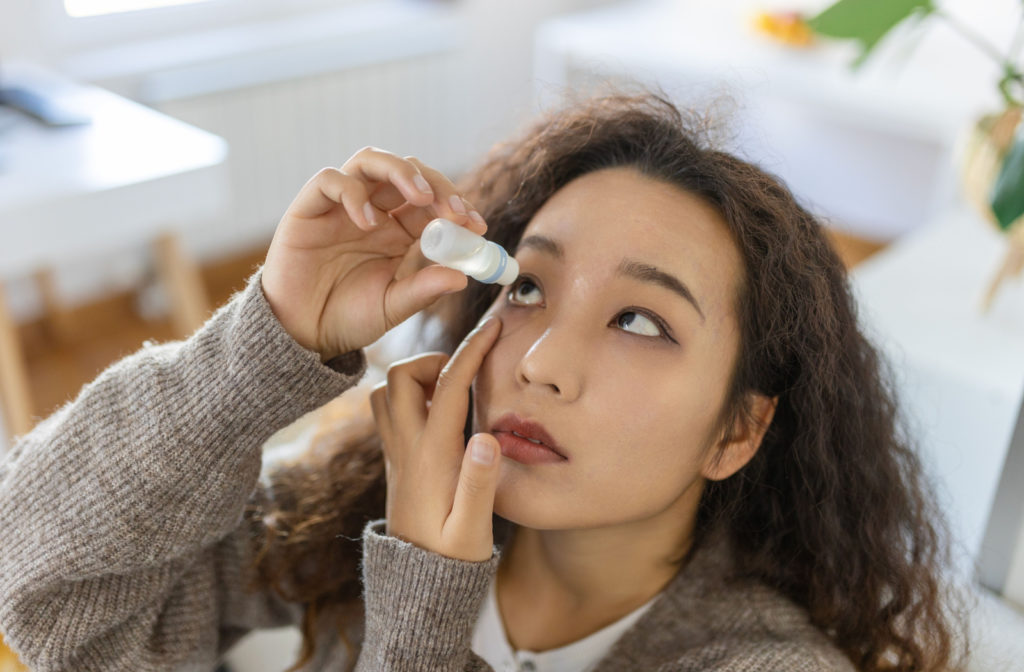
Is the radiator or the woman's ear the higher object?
the woman's ear

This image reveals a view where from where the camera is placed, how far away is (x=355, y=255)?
0.93 metres

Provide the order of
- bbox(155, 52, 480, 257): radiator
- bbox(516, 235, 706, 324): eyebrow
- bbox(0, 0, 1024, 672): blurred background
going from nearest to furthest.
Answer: bbox(516, 235, 706, 324): eyebrow < bbox(0, 0, 1024, 672): blurred background < bbox(155, 52, 480, 257): radiator

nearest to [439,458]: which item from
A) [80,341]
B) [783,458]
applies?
[783,458]

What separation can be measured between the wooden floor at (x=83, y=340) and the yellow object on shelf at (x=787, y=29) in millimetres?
846

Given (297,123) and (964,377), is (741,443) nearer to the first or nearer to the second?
(964,377)

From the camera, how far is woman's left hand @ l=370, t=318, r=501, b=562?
33.2 inches

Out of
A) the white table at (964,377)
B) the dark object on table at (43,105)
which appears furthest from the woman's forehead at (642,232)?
the dark object on table at (43,105)

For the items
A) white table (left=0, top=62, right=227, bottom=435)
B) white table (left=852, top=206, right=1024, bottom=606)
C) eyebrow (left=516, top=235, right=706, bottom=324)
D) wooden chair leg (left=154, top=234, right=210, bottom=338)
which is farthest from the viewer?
wooden chair leg (left=154, top=234, right=210, bottom=338)

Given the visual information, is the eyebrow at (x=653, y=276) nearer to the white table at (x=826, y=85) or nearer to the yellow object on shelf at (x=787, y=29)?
the white table at (x=826, y=85)

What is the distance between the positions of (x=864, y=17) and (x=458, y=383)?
0.68 meters

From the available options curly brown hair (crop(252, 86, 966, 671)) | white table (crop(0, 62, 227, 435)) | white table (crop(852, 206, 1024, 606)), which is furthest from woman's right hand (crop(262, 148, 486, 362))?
white table (crop(0, 62, 227, 435))

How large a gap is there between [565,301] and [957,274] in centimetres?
101

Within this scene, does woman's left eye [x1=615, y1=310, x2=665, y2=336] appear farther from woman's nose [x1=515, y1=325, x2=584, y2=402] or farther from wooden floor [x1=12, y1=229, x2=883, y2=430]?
wooden floor [x1=12, y1=229, x2=883, y2=430]

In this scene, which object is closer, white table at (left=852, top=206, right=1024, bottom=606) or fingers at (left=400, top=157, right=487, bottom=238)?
fingers at (left=400, top=157, right=487, bottom=238)
